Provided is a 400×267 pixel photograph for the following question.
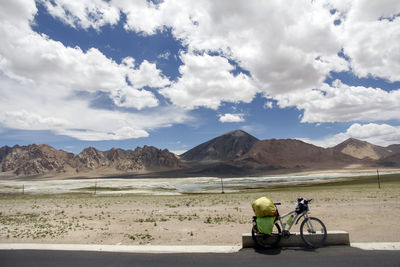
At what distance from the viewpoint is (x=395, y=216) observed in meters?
16.6

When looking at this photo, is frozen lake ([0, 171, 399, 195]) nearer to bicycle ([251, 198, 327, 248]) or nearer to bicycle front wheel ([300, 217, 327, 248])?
bicycle ([251, 198, 327, 248])

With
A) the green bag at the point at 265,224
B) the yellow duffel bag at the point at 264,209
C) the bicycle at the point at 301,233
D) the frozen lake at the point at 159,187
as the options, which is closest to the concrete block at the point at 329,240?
the bicycle at the point at 301,233

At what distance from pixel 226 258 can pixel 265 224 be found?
178 centimetres

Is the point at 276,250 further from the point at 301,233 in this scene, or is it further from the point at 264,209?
the point at 264,209

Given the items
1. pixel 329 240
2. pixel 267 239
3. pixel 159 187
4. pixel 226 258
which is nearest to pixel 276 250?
pixel 267 239

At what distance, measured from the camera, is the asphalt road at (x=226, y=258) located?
8527 millimetres

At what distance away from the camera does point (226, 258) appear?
9234mm

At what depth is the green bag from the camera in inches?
386

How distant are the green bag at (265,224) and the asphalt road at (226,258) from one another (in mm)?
679

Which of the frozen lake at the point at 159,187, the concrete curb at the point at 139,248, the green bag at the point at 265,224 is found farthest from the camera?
the frozen lake at the point at 159,187

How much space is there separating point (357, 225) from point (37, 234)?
16125 millimetres

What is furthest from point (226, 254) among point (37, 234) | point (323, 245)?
point (37, 234)

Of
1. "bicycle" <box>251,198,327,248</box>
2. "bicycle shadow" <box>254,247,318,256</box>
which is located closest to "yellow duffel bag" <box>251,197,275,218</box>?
"bicycle" <box>251,198,327,248</box>

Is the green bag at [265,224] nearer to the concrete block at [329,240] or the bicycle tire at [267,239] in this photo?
the bicycle tire at [267,239]
